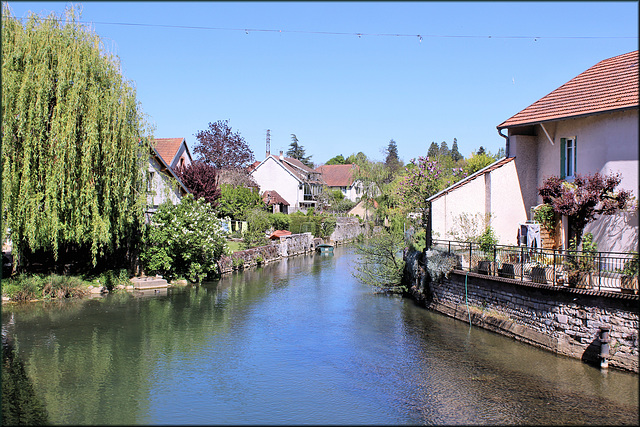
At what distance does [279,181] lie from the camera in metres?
64.9

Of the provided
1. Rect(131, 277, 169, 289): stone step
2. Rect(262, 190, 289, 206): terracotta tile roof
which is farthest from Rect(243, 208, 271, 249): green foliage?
Rect(262, 190, 289, 206): terracotta tile roof

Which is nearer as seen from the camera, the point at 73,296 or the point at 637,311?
the point at 637,311

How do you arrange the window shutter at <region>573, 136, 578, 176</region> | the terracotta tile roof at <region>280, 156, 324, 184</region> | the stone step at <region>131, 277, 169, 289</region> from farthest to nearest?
the terracotta tile roof at <region>280, 156, 324, 184</region>
the stone step at <region>131, 277, 169, 289</region>
the window shutter at <region>573, 136, 578, 176</region>

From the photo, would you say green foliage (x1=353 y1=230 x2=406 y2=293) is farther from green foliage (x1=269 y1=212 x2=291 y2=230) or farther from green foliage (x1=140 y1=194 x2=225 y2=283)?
green foliage (x1=269 y1=212 x2=291 y2=230)

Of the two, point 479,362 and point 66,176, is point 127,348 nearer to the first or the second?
point 66,176

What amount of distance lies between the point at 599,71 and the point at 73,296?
2202 cm

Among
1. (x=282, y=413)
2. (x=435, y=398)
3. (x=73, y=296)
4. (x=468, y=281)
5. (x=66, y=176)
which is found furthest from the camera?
(x=73, y=296)

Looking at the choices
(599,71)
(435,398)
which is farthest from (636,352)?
(599,71)

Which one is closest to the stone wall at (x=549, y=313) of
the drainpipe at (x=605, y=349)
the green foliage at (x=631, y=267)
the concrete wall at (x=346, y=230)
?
the drainpipe at (x=605, y=349)

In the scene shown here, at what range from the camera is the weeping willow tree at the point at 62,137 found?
1802cm

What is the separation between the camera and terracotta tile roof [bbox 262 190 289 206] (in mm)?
57750

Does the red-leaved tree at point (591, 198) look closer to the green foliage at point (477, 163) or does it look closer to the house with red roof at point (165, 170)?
the house with red roof at point (165, 170)

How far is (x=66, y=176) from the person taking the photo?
19.2 metres

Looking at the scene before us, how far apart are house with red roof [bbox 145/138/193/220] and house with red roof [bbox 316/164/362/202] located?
37.5 meters
